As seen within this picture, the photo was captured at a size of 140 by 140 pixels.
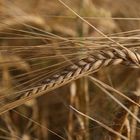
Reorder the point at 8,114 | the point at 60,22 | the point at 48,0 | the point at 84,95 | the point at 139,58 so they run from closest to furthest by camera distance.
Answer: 1. the point at 139,58
2. the point at 84,95
3. the point at 8,114
4. the point at 60,22
5. the point at 48,0

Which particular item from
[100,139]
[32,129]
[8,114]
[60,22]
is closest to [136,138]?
[100,139]

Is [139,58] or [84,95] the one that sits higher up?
[139,58]

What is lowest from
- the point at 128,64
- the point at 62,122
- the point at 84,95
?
the point at 62,122

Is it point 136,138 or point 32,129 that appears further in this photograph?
point 32,129

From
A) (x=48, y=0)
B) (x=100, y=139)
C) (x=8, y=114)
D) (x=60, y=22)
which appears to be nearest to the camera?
(x=100, y=139)

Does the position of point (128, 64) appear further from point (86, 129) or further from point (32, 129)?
point (32, 129)
